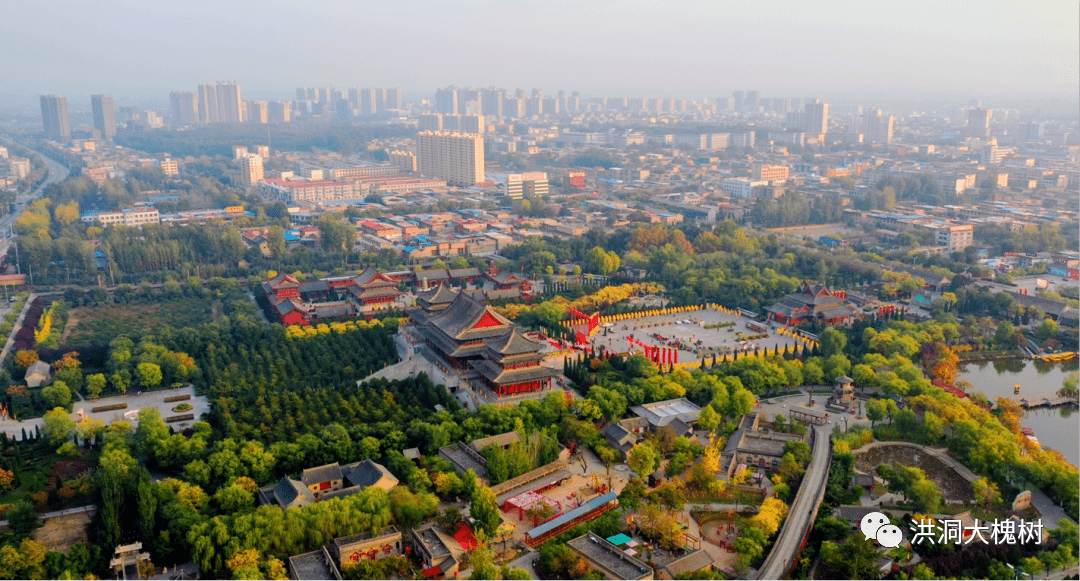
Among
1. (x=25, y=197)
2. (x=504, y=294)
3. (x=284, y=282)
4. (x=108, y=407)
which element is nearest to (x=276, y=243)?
(x=284, y=282)

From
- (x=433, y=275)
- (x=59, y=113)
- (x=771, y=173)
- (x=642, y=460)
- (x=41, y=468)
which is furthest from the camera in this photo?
(x=59, y=113)

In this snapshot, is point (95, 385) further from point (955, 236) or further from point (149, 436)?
point (955, 236)

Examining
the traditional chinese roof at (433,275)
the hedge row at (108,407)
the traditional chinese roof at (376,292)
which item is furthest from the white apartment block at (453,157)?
the hedge row at (108,407)

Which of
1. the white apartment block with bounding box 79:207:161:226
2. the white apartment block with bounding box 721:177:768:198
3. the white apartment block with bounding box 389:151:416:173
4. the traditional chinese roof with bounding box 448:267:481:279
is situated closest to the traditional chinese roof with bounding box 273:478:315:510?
the traditional chinese roof with bounding box 448:267:481:279

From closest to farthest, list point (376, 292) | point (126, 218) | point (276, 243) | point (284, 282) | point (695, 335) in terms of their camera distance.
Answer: point (695, 335) < point (376, 292) < point (284, 282) < point (276, 243) < point (126, 218)

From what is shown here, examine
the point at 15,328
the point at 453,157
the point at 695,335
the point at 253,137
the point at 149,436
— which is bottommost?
the point at 695,335

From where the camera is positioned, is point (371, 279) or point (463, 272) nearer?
point (371, 279)
